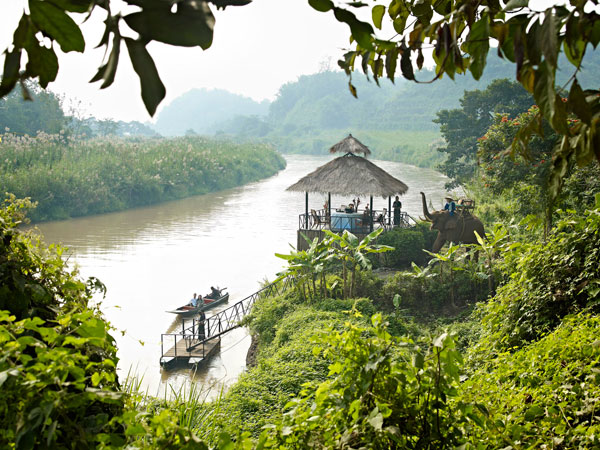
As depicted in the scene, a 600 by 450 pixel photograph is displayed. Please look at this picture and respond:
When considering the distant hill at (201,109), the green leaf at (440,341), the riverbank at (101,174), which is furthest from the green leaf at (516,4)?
the distant hill at (201,109)

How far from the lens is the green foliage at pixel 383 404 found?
5.61ft

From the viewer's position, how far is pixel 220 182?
96.6 feet

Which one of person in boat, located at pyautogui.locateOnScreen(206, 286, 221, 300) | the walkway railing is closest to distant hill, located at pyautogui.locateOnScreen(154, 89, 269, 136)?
person in boat, located at pyautogui.locateOnScreen(206, 286, 221, 300)

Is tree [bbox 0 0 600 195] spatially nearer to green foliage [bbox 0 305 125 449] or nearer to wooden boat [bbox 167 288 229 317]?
green foliage [bbox 0 305 125 449]

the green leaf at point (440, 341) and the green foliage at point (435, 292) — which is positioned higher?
the green leaf at point (440, 341)

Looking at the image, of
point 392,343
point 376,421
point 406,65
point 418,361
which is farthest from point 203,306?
point 406,65

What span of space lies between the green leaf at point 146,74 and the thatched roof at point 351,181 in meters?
11.6

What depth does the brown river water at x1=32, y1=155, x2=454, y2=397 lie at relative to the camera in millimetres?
9406

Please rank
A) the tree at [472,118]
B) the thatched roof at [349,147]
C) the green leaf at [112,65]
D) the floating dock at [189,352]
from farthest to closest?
the tree at [472,118]
the thatched roof at [349,147]
the floating dock at [189,352]
the green leaf at [112,65]

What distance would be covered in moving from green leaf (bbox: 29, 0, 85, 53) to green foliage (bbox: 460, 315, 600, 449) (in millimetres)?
1551

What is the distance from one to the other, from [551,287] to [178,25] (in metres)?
3.72

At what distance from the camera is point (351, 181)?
12656mm

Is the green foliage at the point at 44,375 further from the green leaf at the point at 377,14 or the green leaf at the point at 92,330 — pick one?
the green leaf at the point at 377,14

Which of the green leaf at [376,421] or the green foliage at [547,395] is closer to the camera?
the green leaf at [376,421]
